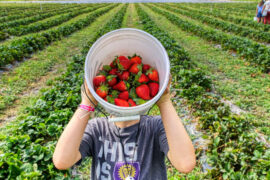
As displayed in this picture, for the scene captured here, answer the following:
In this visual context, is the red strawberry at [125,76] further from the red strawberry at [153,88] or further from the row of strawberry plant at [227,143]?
the row of strawberry plant at [227,143]

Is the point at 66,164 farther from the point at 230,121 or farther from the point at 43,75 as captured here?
the point at 43,75

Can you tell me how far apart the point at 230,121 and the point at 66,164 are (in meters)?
2.93

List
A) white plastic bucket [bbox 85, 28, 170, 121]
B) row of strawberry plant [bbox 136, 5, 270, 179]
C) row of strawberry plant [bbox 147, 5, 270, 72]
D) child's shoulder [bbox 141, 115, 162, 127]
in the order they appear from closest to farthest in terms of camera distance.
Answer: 1. white plastic bucket [bbox 85, 28, 170, 121]
2. child's shoulder [bbox 141, 115, 162, 127]
3. row of strawberry plant [bbox 136, 5, 270, 179]
4. row of strawberry plant [bbox 147, 5, 270, 72]

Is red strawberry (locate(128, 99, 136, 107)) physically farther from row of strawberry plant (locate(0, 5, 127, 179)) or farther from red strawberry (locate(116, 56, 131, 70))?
row of strawberry plant (locate(0, 5, 127, 179))

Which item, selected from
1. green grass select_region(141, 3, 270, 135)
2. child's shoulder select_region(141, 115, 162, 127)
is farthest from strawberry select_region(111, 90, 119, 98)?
green grass select_region(141, 3, 270, 135)

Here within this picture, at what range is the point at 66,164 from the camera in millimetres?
1247

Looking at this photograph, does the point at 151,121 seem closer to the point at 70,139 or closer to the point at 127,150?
the point at 127,150

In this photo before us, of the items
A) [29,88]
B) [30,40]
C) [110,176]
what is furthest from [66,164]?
[30,40]

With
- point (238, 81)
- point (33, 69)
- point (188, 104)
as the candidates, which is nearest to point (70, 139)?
point (188, 104)

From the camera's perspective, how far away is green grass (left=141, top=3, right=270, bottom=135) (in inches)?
174

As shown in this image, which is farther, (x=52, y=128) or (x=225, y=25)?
(x=225, y=25)

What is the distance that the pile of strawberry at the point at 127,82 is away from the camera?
1187 mm

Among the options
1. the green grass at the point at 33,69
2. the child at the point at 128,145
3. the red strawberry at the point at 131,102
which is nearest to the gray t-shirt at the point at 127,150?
the child at the point at 128,145

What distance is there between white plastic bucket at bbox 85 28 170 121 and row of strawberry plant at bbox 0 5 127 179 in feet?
5.31
